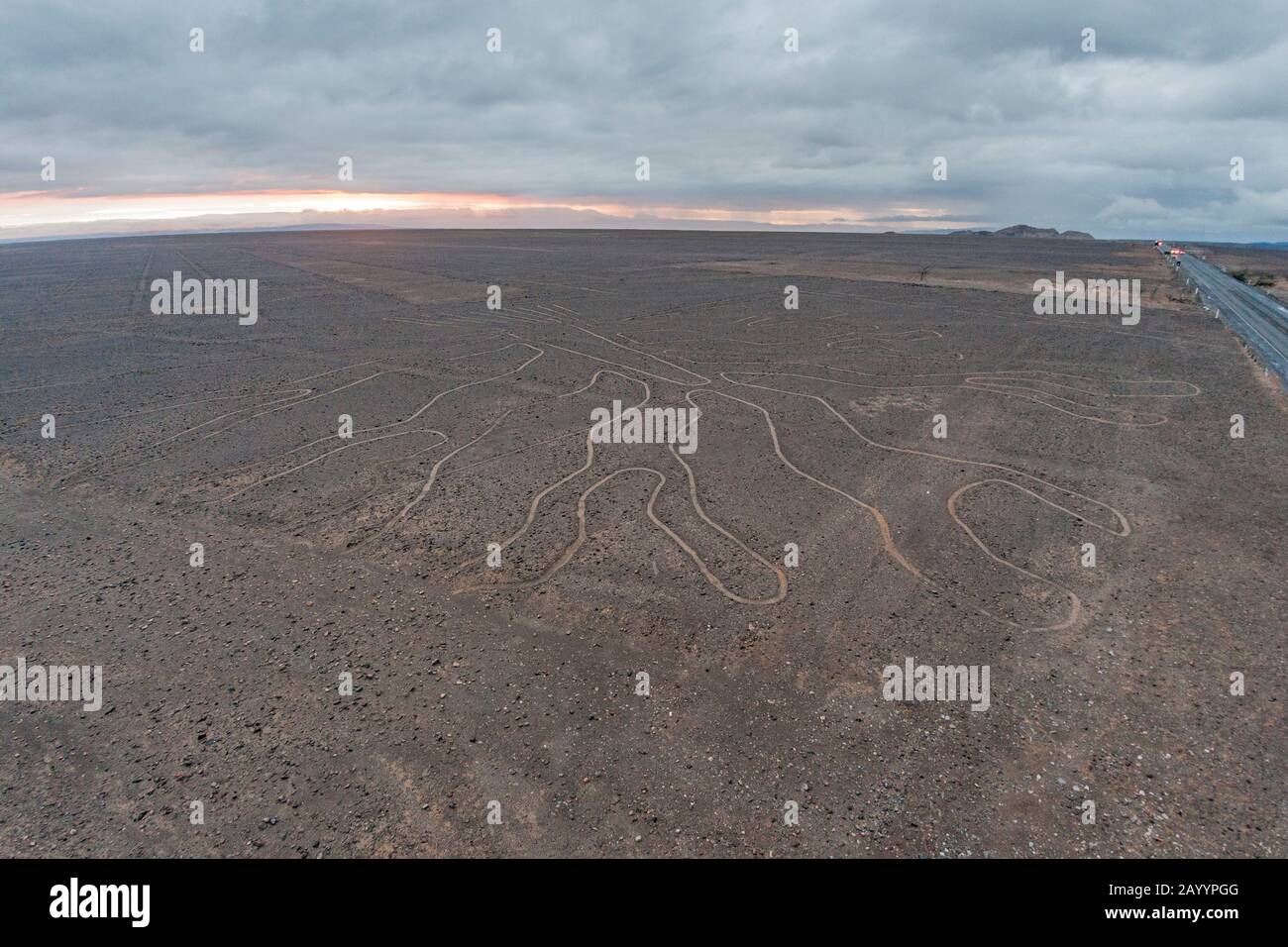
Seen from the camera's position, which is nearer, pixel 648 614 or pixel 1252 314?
pixel 648 614

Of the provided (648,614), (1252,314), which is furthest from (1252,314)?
(648,614)

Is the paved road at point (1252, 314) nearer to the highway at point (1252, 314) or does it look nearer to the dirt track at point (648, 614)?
the highway at point (1252, 314)

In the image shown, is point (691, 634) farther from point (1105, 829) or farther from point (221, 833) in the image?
point (221, 833)

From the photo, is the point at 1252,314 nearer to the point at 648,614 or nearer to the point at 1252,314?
the point at 1252,314

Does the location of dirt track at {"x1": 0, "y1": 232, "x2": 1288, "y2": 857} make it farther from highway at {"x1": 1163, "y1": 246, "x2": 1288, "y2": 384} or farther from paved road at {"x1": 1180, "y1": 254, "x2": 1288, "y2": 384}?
paved road at {"x1": 1180, "y1": 254, "x2": 1288, "y2": 384}

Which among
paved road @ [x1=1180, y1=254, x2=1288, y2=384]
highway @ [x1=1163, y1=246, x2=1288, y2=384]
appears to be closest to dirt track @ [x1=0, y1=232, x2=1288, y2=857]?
highway @ [x1=1163, y1=246, x2=1288, y2=384]

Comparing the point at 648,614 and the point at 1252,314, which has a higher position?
the point at 1252,314

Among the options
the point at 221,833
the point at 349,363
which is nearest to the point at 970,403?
the point at 221,833

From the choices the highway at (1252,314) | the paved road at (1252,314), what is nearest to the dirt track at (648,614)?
the highway at (1252,314)
